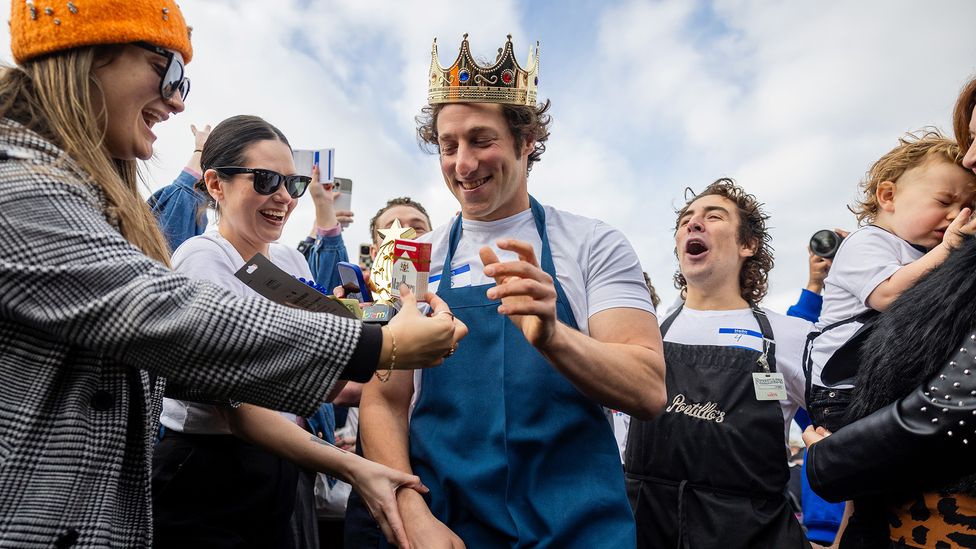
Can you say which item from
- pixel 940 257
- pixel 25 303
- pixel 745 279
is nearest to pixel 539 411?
pixel 25 303

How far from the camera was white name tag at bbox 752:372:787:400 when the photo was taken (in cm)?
343

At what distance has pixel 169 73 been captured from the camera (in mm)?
1825

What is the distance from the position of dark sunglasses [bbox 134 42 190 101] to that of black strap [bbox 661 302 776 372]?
9.60ft

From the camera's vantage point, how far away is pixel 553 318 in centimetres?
184

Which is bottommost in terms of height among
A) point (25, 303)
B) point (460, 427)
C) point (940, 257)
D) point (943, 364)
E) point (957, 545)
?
point (957, 545)

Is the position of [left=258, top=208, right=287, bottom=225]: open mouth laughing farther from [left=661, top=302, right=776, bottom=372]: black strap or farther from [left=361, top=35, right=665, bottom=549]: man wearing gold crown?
[left=661, top=302, right=776, bottom=372]: black strap

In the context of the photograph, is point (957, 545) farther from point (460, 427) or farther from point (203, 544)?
point (203, 544)

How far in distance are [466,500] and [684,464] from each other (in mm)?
1712

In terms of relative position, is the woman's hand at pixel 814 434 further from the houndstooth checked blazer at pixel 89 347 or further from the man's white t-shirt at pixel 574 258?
the houndstooth checked blazer at pixel 89 347

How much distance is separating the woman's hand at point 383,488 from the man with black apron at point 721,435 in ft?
5.65

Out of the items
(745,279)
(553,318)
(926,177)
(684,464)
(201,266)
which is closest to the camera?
(553,318)

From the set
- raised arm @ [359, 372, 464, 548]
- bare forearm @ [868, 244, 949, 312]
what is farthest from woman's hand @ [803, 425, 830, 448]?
raised arm @ [359, 372, 464, 548]

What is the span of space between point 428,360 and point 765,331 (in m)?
2.54

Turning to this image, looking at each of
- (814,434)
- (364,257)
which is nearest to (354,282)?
(814,434)
